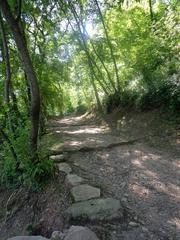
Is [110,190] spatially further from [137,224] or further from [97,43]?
[97,43]

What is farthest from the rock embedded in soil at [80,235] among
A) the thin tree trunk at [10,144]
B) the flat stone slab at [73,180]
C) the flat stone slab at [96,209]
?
the thin tree trunk at [10,144]

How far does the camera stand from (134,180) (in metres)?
4.32

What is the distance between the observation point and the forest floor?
10.0 feet

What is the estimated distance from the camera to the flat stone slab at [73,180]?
4.18 m

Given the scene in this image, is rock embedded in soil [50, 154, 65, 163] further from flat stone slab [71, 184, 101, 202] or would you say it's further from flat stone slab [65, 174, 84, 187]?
flat stone slab [71, 184, 101, 202]

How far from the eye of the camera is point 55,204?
3.88 metres

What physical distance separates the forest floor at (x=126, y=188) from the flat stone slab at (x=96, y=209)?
0.31ft

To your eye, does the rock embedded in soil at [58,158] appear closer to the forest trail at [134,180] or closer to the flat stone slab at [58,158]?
the flat stone slab at [58,158]

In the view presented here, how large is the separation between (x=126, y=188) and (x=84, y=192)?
0.66 m

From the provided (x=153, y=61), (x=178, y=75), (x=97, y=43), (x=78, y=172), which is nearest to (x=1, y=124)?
(x=78, y=172)

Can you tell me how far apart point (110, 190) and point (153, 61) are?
5.63 meters

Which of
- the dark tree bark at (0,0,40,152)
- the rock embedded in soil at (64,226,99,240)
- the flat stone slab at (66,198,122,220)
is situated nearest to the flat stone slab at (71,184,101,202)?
the flat stone slab at (66,198,122,220)

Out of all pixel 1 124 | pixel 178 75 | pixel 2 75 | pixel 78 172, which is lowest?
pixel 78 172

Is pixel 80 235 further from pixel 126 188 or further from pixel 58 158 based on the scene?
pixel 58 158
